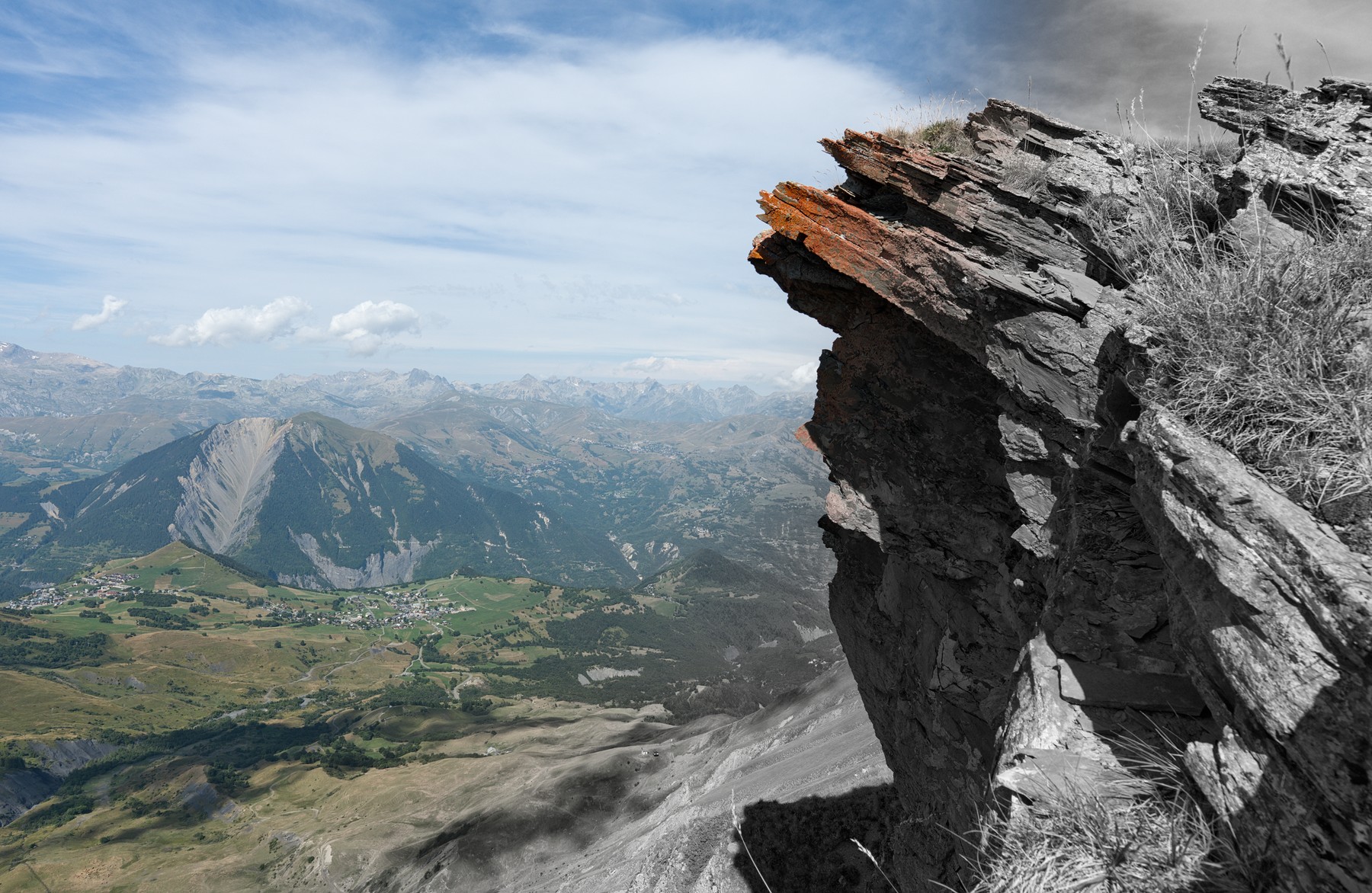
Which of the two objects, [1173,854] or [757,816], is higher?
[1173,854]

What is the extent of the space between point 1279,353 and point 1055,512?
5385 mm

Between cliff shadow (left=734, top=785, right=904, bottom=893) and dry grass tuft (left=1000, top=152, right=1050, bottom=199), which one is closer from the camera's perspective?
dry grass tuft (left=1000, top=152, right=1050, bottom=199)

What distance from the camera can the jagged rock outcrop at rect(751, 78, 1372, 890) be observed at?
197 inches

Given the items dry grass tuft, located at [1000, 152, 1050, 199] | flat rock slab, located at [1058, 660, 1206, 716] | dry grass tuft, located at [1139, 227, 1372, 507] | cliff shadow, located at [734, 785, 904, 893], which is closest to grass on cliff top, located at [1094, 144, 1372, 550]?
dry grass tuft, located at [1139, 227, 1372, 507]

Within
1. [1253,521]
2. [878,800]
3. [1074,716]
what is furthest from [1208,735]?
[878,800]

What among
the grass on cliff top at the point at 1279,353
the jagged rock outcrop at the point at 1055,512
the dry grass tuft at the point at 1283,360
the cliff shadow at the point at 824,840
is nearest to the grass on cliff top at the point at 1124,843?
the jagged rock outcrop at the point at 1055,512

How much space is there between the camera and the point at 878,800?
3142cm

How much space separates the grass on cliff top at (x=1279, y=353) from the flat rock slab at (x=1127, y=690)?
3.14 m

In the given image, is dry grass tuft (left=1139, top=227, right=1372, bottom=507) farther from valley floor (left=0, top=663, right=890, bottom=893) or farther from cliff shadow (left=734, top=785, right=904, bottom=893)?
valley floor (left=0, top=663, right=890, bottom=893)

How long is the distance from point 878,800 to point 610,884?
23.3 meters

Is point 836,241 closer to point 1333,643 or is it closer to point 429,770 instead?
point 1333,643

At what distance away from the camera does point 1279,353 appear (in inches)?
259

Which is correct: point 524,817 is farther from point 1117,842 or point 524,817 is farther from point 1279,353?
point 1279,353

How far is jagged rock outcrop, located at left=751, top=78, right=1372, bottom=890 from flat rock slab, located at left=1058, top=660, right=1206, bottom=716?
3cm
